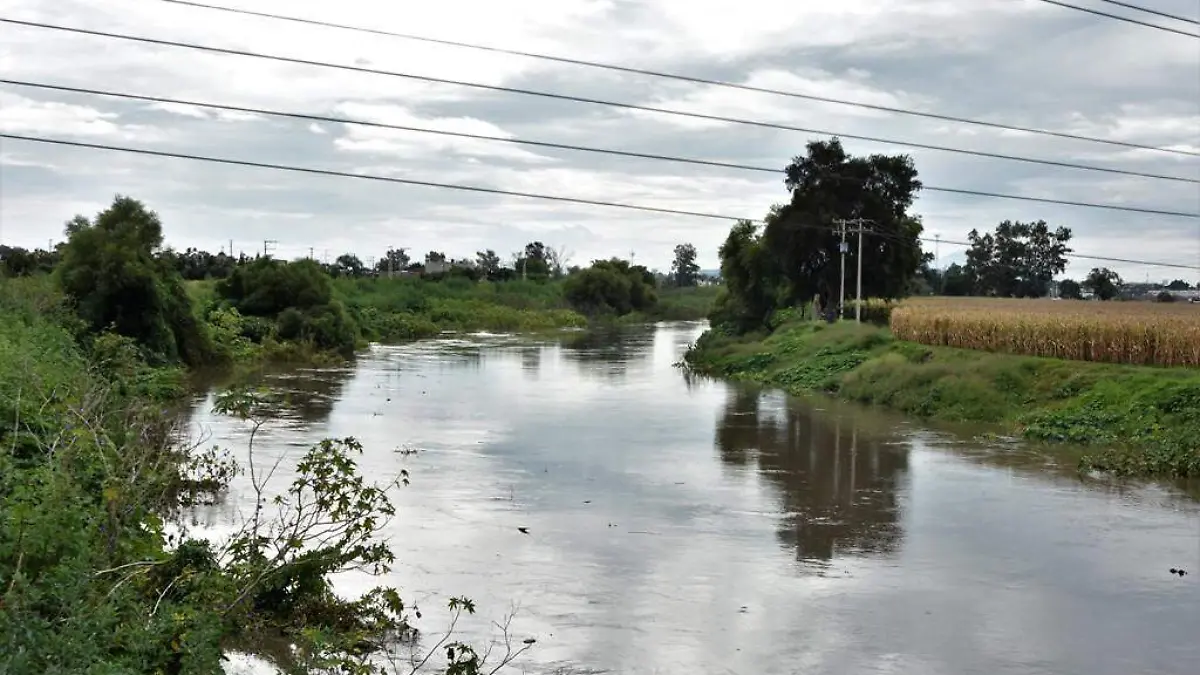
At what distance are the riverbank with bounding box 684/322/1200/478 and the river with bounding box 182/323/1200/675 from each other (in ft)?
5.29

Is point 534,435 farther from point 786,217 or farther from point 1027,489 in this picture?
point 786,217

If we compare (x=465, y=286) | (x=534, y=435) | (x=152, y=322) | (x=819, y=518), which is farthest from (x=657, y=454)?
(x=465, y=286)

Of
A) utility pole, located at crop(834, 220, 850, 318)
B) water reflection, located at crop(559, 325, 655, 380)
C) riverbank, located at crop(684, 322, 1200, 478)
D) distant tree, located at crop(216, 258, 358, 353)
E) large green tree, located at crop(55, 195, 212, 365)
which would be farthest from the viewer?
distant tree, located at crop(216, 258, 358, 353)

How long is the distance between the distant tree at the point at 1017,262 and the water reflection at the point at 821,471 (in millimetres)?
43618

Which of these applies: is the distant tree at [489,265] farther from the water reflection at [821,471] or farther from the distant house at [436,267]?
the water reflection at [821,471]

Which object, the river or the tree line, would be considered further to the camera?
the tree line

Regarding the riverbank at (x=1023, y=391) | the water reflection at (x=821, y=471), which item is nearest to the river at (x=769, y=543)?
the water reflection at (x=821, y=471)

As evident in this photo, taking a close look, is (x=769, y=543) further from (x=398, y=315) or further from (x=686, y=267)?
(x=686, y=267)

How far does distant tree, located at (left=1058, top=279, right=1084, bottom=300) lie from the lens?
63.3 m

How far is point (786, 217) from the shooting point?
173ft

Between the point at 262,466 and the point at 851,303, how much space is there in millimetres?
37452

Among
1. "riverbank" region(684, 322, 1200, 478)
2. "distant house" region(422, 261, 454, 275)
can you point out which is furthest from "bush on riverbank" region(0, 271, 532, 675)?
"distant house" region(422, 261, 454, 275)

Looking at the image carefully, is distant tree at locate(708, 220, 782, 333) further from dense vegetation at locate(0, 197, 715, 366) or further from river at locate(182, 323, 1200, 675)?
river at locate(182, 323, 1200, 675)

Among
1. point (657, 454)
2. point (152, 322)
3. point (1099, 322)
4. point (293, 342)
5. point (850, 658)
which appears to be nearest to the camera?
point (850, 658)
